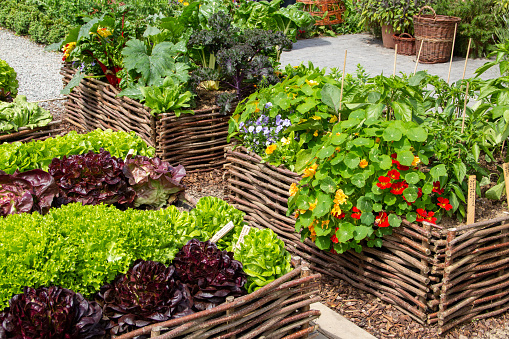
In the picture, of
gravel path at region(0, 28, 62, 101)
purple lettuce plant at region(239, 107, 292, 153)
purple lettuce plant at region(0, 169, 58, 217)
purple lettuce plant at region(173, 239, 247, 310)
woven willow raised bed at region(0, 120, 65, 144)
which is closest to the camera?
purple lettuce plant at region(173, 239, 247, 310)

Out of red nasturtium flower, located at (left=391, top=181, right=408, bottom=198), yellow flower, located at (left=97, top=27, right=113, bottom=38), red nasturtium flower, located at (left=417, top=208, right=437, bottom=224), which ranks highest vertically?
yellow flower, located at (left=97, top=27, right=113, bottom=38)

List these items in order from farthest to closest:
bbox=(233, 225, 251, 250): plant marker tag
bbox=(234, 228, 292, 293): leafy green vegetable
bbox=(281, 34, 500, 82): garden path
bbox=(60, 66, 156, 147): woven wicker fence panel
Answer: bbox=(281, 34, 500, 82): garden path < bbox=(60, 66, 156, 147): woven wicker fence panel < bbox=(233, 225, 251, 250): plant marker tag < bbox=(234, 228, 292, 293): leafy green vegetable

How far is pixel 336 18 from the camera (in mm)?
11820

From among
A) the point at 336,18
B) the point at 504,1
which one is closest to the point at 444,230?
the point at 504,1

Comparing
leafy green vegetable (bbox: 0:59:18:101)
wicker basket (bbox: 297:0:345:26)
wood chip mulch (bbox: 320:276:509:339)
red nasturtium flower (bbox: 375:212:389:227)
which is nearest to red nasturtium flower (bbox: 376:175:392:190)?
red nasturtium flower (bbox: 375:212:389:227)

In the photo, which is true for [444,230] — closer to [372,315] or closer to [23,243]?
[372,315]

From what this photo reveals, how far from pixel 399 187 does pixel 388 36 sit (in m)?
7.71

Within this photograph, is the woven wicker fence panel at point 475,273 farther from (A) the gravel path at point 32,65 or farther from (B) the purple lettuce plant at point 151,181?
(A) the gravel path at point 32,65

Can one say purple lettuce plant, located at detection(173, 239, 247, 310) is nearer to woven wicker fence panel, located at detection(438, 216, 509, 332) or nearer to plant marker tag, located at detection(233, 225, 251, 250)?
plant marker tag, located at detection(233, 225, 251, 250)

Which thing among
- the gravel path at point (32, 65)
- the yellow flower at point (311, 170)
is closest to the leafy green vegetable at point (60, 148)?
the yellow flower at point (311, 170)

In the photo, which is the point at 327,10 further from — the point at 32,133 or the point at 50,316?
the point at 50,316

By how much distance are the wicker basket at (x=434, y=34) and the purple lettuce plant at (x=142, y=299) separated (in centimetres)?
763

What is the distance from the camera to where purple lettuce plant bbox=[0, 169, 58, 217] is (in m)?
2.63

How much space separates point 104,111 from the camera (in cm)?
546
